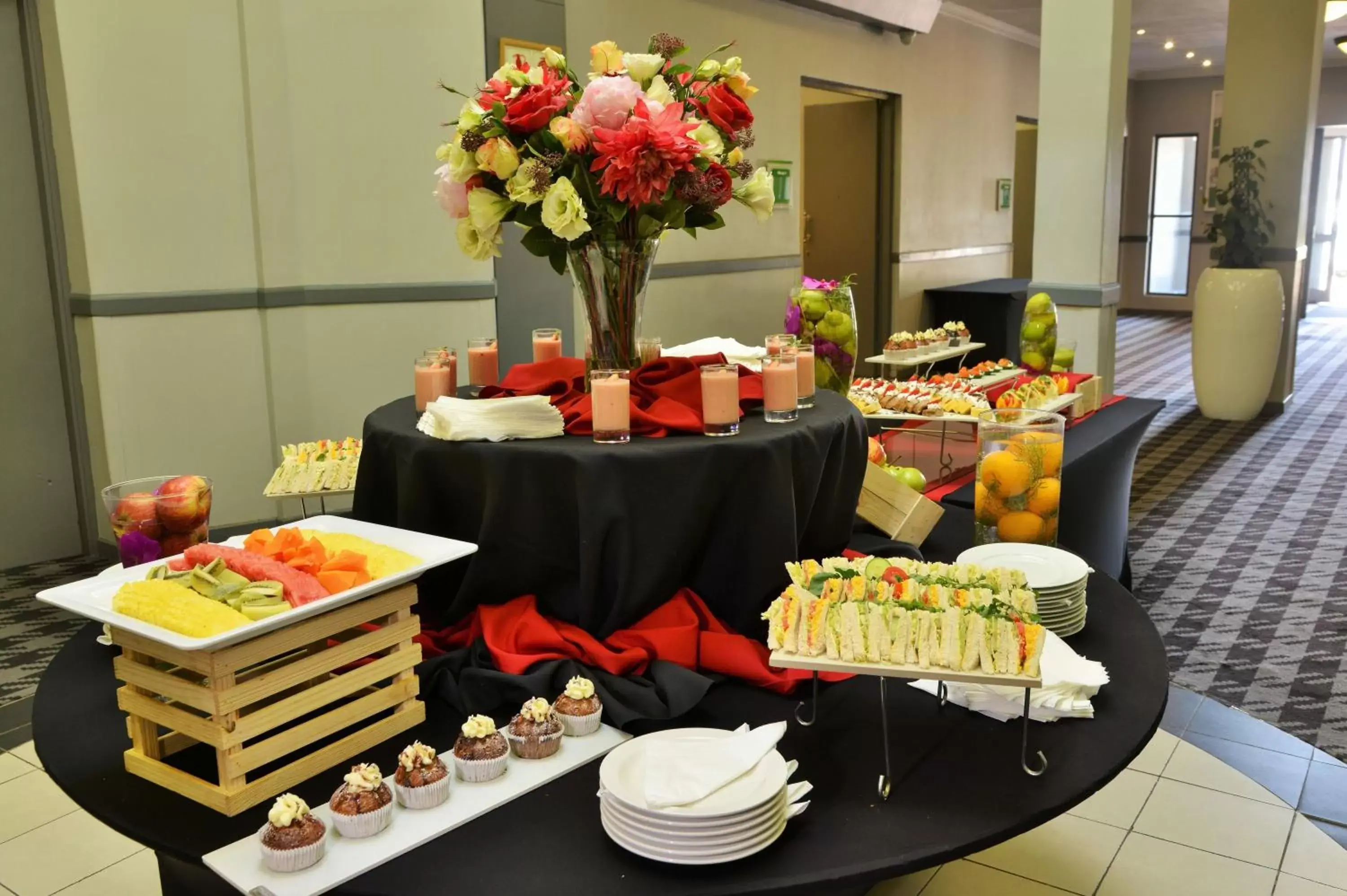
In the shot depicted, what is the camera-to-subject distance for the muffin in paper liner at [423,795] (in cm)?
151

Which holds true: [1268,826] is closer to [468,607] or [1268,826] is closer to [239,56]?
[468,607]

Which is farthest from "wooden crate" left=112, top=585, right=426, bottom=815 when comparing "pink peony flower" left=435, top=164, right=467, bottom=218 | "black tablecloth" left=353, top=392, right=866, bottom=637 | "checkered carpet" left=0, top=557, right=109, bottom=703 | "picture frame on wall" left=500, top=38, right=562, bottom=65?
"picture frame on wall" left=500, top=38, right=562, bottom=65

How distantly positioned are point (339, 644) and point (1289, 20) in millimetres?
8092

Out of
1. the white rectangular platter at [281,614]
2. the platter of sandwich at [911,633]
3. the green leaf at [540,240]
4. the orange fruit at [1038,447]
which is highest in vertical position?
the green leaf at [540,240]

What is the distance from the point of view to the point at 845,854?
55.1 inches

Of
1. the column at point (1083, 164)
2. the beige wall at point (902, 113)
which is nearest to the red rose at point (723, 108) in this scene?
the column at point (1083, 164)

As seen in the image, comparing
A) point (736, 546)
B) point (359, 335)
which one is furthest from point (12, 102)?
point (736, 546)

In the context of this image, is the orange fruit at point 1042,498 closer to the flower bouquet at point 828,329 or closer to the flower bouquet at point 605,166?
the flower bouquet at point 828,329

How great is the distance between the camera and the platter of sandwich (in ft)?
5.01

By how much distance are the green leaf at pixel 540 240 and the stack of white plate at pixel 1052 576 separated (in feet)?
3.17

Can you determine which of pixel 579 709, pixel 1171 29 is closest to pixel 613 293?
pixel 579 709

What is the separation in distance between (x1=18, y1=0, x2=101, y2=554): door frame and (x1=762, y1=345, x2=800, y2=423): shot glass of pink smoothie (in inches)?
143

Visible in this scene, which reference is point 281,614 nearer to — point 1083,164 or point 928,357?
point 928,357

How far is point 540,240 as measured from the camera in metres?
2.02
